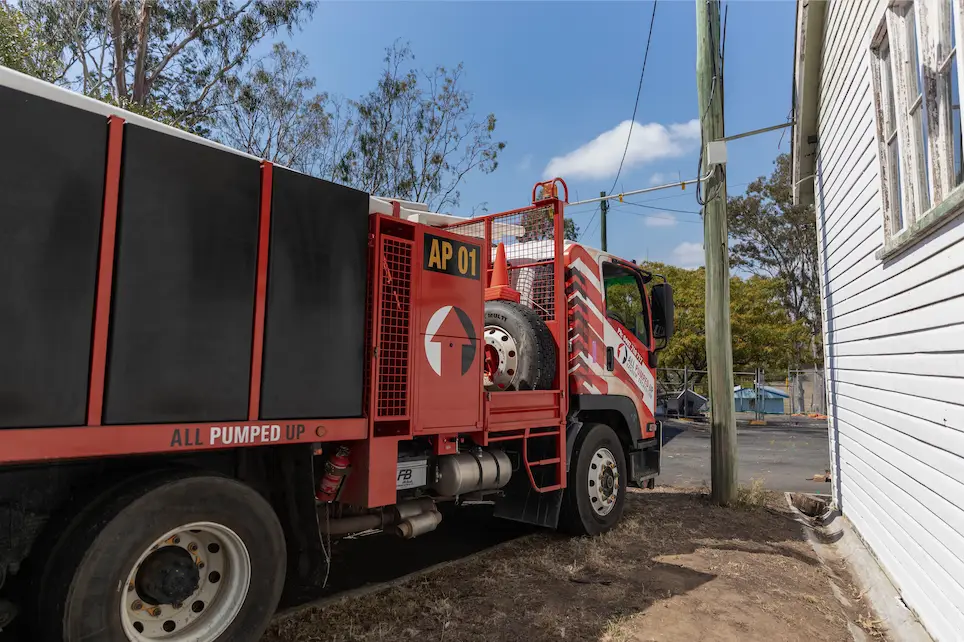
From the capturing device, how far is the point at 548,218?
6.12m

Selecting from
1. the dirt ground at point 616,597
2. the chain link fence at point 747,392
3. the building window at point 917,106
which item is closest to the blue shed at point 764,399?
the chain link fence at point 747,392

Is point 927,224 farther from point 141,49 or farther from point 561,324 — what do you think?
point 141,49

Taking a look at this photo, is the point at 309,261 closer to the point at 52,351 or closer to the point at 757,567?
the point at 52,351

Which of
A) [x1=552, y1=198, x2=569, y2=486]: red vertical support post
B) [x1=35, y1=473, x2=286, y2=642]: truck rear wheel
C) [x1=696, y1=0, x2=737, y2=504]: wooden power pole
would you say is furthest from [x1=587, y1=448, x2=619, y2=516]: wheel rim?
[x1=35, y1=473, x2=286, y2=642]: truck rear wheel

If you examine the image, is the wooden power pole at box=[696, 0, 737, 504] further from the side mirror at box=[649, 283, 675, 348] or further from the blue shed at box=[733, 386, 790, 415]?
the blue shed at box=[733, 386, 790, 415]

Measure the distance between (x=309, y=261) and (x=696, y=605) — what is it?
3.54 metres

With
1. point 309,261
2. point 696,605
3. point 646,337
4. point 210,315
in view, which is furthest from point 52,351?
point 646,337

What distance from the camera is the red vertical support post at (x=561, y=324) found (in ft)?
19.4

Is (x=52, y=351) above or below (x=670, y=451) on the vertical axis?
above

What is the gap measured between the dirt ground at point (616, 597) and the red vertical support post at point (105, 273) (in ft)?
6.21

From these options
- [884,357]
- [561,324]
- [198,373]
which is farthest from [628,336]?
[198,373]

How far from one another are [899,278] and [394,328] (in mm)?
3666

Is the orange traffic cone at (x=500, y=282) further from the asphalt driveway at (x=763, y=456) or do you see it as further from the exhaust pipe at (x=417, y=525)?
the asphalt driveway at (x=763, y=456)

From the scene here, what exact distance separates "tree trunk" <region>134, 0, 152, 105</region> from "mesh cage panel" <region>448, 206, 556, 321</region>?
15.9 m
